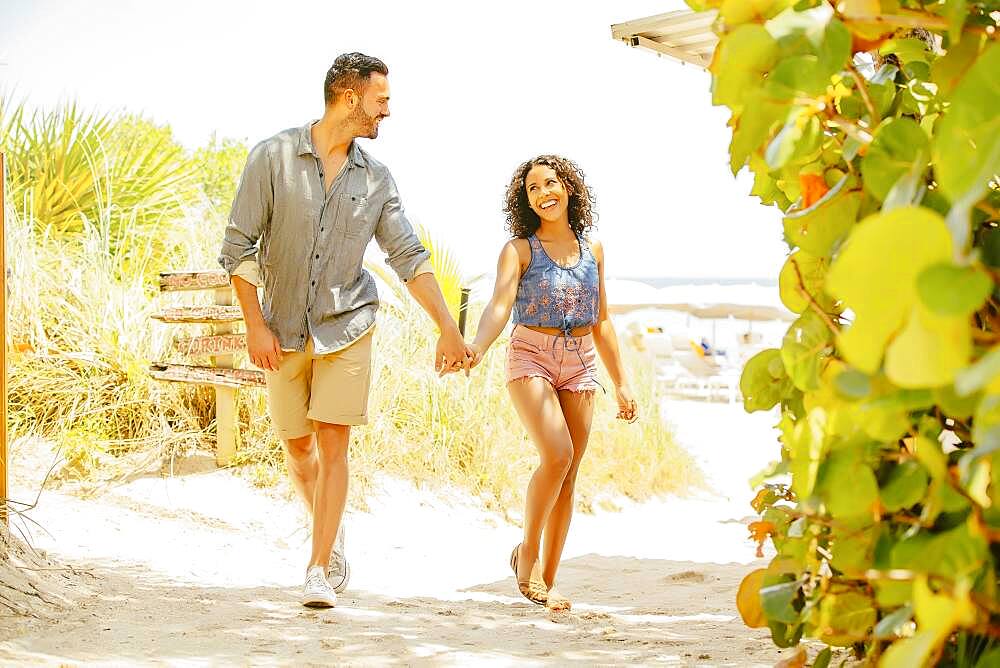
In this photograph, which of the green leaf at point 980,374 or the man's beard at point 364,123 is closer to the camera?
the green leaf at point 980,374

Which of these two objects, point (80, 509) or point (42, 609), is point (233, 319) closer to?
point (80, 509)

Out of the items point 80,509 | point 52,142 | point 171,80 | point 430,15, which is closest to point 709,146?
point 430,15

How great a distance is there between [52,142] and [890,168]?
33.9 ft

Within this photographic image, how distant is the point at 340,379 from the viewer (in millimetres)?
3953

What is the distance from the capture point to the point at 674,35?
616 cm

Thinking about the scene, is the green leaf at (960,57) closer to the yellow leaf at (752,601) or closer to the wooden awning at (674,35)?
the yellow leaf at (752,601)

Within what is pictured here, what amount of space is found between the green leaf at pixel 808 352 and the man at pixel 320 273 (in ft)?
9.38

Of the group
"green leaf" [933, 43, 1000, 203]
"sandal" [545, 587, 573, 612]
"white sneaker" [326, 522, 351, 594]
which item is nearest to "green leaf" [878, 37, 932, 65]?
"green leaf" [933, 43, 1000, 203]

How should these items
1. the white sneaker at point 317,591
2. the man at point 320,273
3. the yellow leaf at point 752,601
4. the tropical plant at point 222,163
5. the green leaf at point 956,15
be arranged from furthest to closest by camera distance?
the tropical plant at point 222,163 < the man at point 320,273 < the white sneaker at point 317,591 < the yellow leaf at point 752,601 < the green leaf at point 956,15

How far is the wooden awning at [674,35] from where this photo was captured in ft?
19.2

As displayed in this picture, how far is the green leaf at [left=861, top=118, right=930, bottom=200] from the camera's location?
3.28 ft

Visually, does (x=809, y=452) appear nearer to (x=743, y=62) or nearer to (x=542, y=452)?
(x=743, y=62)

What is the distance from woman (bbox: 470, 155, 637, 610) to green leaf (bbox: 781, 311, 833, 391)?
279cm

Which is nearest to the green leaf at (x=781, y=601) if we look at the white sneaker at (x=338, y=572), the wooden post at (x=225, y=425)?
the white sneaker at (x=338, y=572)
